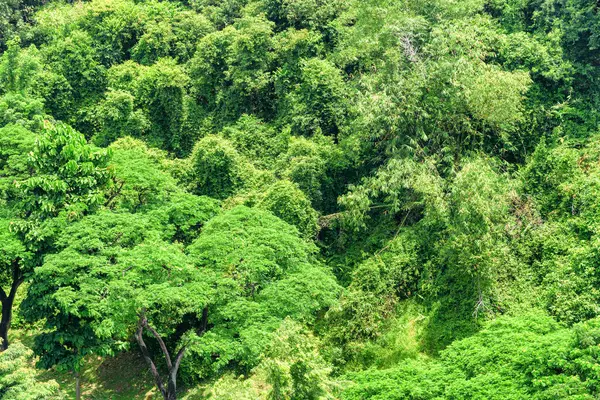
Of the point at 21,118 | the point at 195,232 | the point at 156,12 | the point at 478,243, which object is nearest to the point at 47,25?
the point at 156,12

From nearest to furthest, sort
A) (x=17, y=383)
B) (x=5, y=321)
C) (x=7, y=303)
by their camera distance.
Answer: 1. (x=17, y=383)
2. (x=5, y=321)
3. (x=7, y=303)

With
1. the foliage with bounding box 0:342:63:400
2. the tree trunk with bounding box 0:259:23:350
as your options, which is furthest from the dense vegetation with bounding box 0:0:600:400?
the tree trunk with bounding box 0:259:23:350

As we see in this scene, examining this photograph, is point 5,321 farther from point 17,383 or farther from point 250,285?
point 250,285

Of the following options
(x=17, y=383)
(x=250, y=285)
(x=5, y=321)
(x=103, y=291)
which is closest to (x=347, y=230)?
(x=250, y=285)

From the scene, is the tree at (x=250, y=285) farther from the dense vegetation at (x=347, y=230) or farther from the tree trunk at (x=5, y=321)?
the tree trunk at (x=5, y=321)

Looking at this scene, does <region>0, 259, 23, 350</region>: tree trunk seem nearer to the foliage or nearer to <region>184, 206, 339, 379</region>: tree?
the foliage

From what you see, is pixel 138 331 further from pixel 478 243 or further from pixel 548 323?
pixel 548 323

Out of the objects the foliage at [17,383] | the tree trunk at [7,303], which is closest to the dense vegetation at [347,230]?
the foliage at [17,383]

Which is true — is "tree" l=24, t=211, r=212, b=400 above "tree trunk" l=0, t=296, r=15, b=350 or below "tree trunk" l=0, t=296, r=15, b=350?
above
